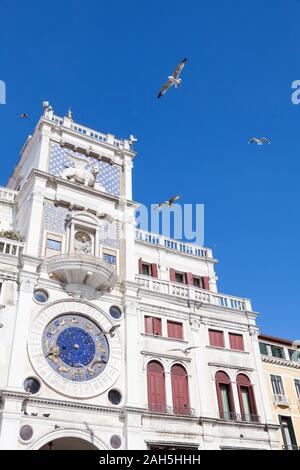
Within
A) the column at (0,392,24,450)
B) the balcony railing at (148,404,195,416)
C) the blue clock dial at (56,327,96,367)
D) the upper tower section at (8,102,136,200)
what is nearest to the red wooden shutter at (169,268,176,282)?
the upper tower section at (8,102,136,200)

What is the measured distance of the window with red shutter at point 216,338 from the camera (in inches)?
1302

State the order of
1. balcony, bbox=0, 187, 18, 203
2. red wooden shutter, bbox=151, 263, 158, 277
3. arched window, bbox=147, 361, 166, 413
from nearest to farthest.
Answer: arched window, bbox=147, 361, 166, 413 < balcony, bbox=0, 187, 18, 203 < red wooden shutter, bbox=151, 263, 158, 277

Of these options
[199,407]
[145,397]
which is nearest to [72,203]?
[145,397]

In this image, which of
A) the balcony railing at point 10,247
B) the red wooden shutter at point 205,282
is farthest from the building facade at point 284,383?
the balcony railing at point 10,247

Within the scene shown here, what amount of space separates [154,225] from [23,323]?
14.0 metres

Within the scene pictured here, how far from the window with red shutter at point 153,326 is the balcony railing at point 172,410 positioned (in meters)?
4.46

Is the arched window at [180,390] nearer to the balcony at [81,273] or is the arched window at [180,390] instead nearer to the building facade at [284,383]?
the balcony at [81,273]

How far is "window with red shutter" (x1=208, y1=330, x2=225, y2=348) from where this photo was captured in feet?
108

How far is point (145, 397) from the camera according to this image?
28.4 m

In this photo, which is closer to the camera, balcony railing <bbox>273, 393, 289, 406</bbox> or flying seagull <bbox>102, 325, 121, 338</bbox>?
flying seagull <bbox>102, 325, 121, 338</bbox>

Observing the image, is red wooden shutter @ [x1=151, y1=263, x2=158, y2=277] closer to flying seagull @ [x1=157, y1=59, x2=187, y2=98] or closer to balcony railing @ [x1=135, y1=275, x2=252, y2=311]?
balcony railing @ [x1=135, y1=275, x2=252, y2=311]

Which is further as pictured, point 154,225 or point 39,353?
point 154,225

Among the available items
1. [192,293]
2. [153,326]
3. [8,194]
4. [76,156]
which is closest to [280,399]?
[192,293]
